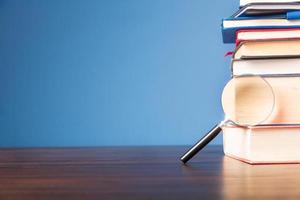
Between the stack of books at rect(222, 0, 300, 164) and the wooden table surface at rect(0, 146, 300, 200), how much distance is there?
0.03 metres

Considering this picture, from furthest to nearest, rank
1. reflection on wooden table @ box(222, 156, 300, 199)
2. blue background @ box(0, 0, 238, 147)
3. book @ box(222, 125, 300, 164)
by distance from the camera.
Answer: blue background @ box(0, 0, 238, 147)
book @ box(222, 125, 300, 164)
reflection on wooden table @ box(222, 156, 300, 199)

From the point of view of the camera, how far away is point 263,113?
561 millimetres

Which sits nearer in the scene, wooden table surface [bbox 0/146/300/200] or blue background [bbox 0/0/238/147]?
wooden table surface [bbox 0/146/300/200]

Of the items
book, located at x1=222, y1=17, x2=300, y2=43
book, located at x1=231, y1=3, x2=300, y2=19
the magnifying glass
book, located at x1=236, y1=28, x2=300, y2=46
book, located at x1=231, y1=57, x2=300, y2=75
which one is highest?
book, located at x1=231, y1=3, x2=300, y2=19

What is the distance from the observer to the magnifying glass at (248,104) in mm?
559

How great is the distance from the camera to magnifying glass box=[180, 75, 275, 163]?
0.56 m

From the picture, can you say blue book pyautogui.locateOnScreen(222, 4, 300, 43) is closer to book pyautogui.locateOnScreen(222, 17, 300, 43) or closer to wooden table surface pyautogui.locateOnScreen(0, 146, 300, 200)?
book pyautogui.locateOnScreen(222, 17, 300, 43)

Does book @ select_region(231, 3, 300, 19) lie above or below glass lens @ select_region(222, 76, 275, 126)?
above

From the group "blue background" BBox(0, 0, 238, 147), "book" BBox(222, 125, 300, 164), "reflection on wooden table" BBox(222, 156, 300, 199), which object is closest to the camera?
"reflection on wooden table" BBox(222, 156, 300, 199)

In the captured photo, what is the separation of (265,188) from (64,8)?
0.88 m

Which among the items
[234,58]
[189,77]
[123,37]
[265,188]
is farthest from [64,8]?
[265,188]

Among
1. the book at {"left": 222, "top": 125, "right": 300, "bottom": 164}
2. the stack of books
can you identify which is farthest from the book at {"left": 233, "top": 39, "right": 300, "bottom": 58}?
the book at {"left": 222, "top": 125, "right": 300, "bottom": 164}

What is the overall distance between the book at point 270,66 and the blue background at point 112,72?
0.48 metres

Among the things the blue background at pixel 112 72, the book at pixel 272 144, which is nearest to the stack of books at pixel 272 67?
the book at pixel 272 144
